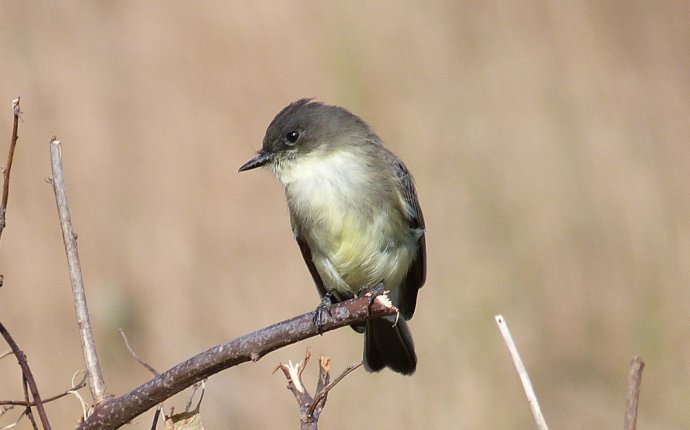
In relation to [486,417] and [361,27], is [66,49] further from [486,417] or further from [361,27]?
[486,417]

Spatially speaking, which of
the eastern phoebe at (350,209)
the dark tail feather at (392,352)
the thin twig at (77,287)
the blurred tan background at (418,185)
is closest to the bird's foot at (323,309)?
the eastern phoebe at (350,209)

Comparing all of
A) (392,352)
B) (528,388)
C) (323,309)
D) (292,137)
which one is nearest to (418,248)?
(392,352)

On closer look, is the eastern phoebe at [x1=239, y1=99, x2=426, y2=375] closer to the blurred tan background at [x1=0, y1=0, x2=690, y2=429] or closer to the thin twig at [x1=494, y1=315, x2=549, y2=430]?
the thin twig at [x1=494, y1=315, x2=549, y2=430]

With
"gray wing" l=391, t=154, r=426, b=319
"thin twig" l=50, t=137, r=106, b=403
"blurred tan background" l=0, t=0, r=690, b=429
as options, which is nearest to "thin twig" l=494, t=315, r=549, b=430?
"thin twig" l=50, t=137, r=106, b=403

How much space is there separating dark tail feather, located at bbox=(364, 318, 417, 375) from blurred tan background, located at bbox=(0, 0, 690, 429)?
1.83 meters

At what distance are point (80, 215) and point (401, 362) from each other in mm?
2744

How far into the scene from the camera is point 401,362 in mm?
3830

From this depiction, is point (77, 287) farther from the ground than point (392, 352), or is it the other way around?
point (77, 287)

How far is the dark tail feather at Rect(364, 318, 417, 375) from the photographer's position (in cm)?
383

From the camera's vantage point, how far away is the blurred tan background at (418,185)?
5742mm

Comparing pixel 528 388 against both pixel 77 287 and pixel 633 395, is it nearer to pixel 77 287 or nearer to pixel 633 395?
pixel 633 395

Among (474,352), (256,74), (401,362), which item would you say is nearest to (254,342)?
(401,362)

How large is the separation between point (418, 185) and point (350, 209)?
92.1 inches

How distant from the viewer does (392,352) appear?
384 cm
